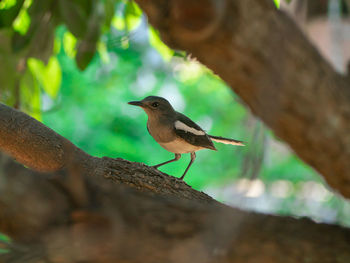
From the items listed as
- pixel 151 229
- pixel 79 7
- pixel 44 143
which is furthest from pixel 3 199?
pixel 79 7

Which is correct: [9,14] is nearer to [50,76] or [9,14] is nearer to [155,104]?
[50,76]

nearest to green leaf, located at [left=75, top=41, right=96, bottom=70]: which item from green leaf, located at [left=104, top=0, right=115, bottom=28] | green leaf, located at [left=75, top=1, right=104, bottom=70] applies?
green leaf, located at [left=75, top=1, right=104, bottom=70]

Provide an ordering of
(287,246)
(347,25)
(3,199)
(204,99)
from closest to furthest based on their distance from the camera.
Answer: (3,199) < (287,246) < (347,25) < (204,99)

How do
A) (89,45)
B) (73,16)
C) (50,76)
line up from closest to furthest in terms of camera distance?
1. (73,16)
2. (89,45)
3. (50,76)

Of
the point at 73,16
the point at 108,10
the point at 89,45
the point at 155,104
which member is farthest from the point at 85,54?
the point at 155,104

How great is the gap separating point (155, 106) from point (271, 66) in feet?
10.9

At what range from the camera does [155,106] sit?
4465 mm

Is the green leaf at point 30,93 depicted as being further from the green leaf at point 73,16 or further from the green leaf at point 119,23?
the green leaf at point 119,23

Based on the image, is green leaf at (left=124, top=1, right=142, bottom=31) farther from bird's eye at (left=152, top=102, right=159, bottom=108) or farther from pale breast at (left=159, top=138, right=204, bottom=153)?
pale breast at (left=159, top=138, right=204, bottom=153)

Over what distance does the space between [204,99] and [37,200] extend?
1207cm

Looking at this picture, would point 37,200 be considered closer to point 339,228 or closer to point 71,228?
point 71,228

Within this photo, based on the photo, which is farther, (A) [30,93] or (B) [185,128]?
(B) [185,128]

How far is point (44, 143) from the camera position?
2.47 m

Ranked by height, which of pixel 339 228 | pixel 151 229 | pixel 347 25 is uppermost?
pixel 347 25
